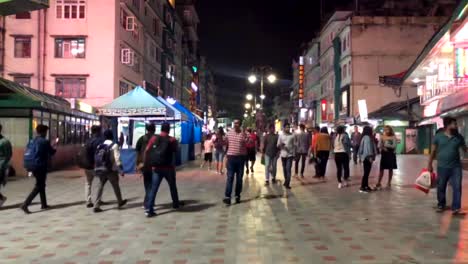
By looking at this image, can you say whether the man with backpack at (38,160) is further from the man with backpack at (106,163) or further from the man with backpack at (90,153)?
the man with backpack at (106,163)

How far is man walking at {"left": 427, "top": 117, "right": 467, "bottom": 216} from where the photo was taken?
9375mm

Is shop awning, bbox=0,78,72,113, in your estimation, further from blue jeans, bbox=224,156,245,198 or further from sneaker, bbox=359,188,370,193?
sneaker, bbox=359,188,370,193

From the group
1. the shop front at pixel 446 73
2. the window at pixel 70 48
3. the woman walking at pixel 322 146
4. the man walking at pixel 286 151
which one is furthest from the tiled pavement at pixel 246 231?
the window at pixel 70 48

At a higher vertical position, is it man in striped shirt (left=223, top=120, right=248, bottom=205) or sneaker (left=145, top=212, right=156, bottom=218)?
man in striped shirt (left=223, top=120, right=248, bottom=205)

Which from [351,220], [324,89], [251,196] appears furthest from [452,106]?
[324,89]

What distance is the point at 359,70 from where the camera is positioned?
1759 inches

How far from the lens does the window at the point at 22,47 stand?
35062mm

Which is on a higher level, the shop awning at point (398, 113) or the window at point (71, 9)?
the window at point (71, 9)

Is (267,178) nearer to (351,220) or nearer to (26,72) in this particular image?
(351,220)

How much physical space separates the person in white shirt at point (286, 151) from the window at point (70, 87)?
2415cm

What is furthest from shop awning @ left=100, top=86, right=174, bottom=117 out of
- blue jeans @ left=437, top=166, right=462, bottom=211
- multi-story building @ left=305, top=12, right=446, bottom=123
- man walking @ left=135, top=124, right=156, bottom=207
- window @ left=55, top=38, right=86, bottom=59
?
multi-story building @ left=305, top=12, right=446, bottom=123

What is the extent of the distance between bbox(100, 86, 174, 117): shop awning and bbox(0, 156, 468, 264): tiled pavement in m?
6.59

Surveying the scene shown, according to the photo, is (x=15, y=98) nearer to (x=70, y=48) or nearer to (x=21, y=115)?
(x=21, y=115)

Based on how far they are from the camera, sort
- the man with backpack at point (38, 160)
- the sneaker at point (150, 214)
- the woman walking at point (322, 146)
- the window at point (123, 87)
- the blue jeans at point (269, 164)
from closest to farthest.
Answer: the sneaker at point (150, 214)
the man with backpack at point (38, 160)
the blue jeans at point (269, 164)
the woman walking at point (322, 146)
the window at point (123, 87)
